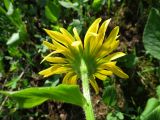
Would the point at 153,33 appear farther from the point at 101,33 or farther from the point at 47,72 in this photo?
the point at 47,72

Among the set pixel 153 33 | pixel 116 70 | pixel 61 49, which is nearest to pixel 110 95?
pixel 153 33

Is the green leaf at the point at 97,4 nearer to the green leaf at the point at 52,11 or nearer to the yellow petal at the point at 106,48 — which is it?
the green leaf at the point at 52,11

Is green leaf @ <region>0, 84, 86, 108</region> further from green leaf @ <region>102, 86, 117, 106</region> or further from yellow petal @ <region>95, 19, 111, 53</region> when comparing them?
green leaf @ <region>102, 86, 117, 106</region>

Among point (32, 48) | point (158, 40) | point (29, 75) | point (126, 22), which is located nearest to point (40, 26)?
point (32, 48)

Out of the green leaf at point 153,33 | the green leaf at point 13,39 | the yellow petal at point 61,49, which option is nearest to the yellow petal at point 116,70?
the yellow petal at point 61,49

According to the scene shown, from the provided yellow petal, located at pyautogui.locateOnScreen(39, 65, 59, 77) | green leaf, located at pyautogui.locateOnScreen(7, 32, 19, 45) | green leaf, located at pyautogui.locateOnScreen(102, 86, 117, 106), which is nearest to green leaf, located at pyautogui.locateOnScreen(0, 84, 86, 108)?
yellow petal, located at pyautogui.locateOnScreen(39, 65, 59, 77)

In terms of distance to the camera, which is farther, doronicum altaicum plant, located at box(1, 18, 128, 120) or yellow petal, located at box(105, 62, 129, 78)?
yellow petal, located at box(105, 62, 129, 78)
